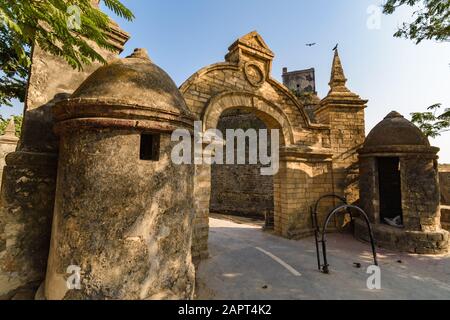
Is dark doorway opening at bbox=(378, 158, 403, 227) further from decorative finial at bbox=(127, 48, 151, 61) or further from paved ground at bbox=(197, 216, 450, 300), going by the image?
decorative finial at bbox=(127, 48, 151, 61)

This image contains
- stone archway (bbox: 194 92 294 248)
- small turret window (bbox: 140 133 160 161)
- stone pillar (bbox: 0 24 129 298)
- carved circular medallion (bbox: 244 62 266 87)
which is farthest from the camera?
carved circular medallion (bbox: 244 62 266 87)

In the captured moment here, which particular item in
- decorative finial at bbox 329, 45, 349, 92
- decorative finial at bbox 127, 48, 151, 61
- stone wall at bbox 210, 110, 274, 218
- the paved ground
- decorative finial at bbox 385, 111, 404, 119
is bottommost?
the paved ground

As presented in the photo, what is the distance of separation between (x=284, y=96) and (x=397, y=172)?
5020mm

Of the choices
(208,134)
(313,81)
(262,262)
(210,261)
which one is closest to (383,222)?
(262,262)

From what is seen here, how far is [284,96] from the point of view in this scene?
773 centimetres

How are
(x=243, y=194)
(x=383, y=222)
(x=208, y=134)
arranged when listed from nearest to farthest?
(x=208, y=134)
(x=383, y=222)
(x=243, y=194)

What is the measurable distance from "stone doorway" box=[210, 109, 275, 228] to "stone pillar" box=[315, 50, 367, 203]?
648 centimetres

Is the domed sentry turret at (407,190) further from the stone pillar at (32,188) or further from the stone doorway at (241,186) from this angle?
the stone pillar at (32,188)

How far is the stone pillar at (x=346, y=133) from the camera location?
26.6ft

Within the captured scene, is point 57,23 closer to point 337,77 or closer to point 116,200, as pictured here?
point 116,200

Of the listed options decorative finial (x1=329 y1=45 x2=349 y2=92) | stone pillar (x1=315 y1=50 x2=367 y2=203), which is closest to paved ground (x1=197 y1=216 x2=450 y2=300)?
stone pillar (x1=315 y1=50 x2=367 y2=203)

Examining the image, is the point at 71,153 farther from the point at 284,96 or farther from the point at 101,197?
the point at 284,96

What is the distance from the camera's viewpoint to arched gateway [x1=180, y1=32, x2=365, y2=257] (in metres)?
6.07

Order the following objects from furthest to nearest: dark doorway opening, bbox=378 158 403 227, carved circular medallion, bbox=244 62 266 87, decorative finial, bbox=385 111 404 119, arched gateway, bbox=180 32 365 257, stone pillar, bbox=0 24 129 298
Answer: dark doorway opening, bbox=378 158 403 227 → decorative finial, bbox=385 111 404 119 → carved circular medallion, bbox=244 62 266 87 → arched gateway, bbox=180 32 365 257 → stone pillar, bbox=0 24 129 298
